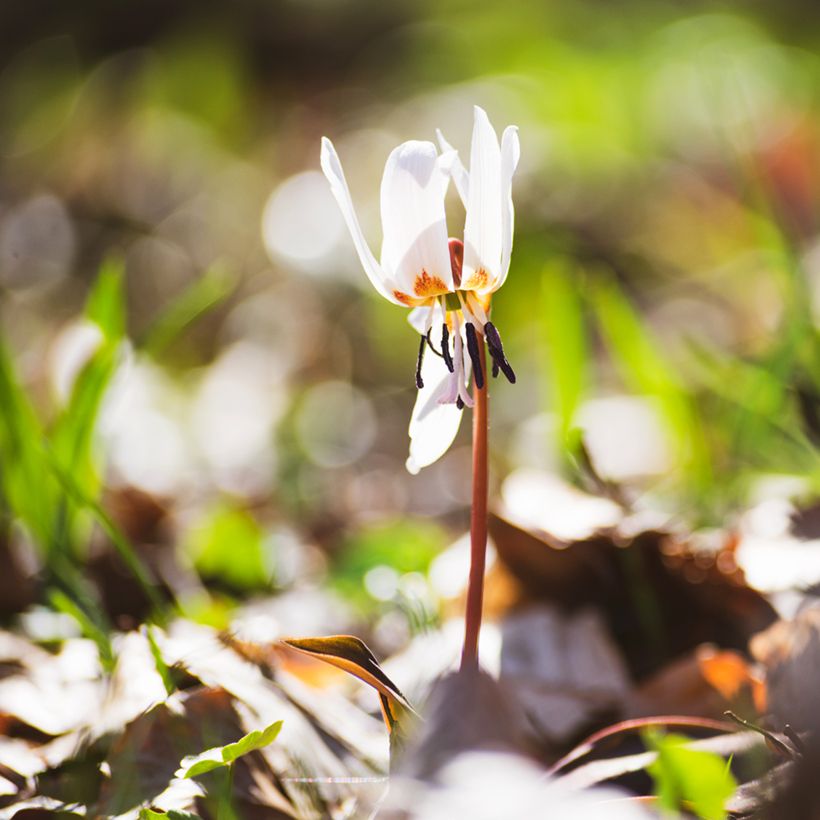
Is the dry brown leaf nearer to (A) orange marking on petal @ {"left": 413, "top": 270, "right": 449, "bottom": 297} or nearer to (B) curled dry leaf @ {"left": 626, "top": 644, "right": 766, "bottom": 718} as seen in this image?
(B) curled dry leaf @ {"left": 626, "top": 644, "right": 766, "bottom": 718}

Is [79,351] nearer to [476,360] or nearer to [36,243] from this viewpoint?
[476,360]

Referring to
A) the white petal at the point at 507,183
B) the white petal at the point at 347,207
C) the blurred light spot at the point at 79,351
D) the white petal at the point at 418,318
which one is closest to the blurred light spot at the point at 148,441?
the blurred light spot at the point at 79,351

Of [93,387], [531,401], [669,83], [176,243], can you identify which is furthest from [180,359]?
[669,83]

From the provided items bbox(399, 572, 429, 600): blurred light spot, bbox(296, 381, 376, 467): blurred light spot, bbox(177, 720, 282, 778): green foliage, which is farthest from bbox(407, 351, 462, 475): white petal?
bbox(296, 381, 376, 467): blurred light spot

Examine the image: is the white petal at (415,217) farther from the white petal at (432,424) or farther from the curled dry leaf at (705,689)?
the curled dry leaf at (705,689)

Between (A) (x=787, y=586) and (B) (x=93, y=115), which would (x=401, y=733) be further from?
(B) (x=93, y=115)

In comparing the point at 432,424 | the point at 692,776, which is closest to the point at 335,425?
the point at 432,424

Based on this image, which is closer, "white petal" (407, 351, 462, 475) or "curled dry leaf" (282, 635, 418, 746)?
"curled dry leaf" (282, 635, 418, 746)
